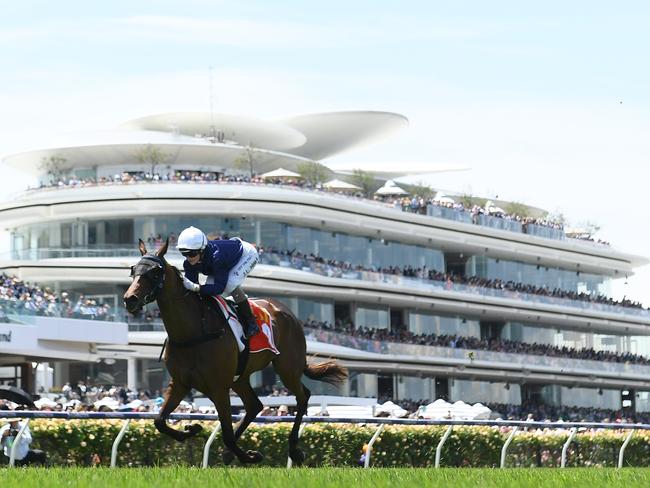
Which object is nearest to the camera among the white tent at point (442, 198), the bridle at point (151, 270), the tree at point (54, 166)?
the bridle at point (151, 270)

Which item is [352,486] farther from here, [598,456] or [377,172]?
[377,172]

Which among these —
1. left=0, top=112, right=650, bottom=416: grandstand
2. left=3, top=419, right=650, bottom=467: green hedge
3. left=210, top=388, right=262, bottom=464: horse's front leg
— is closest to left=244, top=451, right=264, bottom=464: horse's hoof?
left=210, top=388, right=262, bottom=464: horse's front leg

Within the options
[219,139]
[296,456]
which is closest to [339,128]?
[219,139]

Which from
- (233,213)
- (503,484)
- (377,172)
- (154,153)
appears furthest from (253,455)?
(377,172)

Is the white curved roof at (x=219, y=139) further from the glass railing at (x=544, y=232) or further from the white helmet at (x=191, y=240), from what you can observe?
the white helmet at (x=191, y=240)

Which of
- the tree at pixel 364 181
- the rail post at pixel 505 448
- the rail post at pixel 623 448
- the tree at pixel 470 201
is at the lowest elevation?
the rail post at pixel 623 448

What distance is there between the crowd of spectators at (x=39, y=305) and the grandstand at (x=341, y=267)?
0.16m

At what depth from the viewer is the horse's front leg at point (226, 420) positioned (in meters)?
11.5

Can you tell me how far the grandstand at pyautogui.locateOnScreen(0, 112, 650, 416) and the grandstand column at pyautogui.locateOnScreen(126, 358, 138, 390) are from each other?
0.11 m

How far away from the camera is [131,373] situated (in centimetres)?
4550

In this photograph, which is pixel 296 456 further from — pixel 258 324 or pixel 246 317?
pixel 246 317

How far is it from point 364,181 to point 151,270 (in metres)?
50.4

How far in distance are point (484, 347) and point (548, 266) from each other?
804 centimetres

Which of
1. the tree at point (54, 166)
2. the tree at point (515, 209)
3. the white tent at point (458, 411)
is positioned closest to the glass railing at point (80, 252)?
the tree at point (54, 166)
